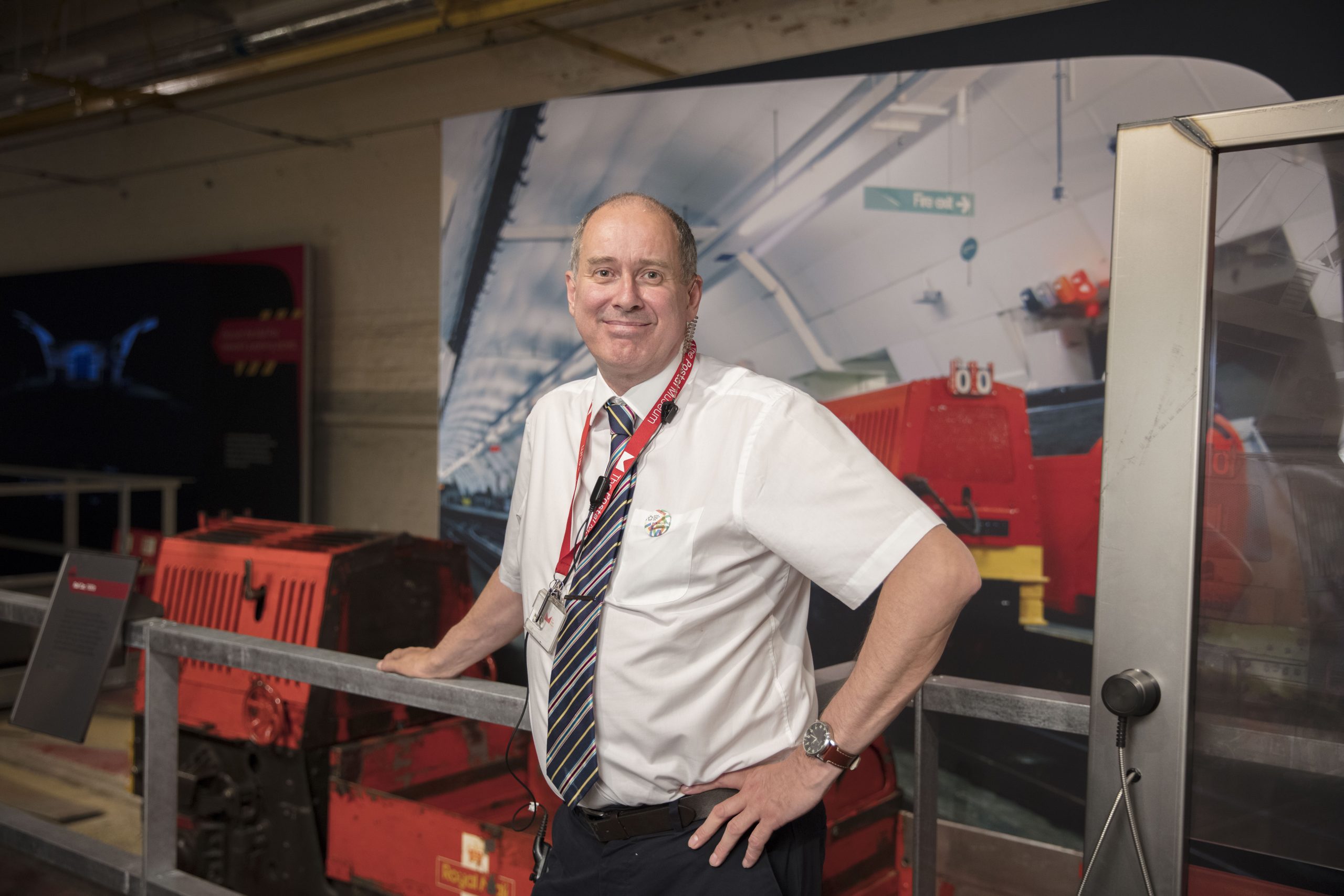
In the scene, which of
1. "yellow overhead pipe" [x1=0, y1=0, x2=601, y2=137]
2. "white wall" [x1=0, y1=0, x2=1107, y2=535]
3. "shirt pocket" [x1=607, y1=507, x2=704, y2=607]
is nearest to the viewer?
"shirt pocket" [x1=607, y1=507, x2=704, y2=607]

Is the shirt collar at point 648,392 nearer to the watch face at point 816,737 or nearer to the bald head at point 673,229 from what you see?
the bald head at point 673,229

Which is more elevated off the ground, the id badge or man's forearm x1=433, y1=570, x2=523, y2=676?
the id badge

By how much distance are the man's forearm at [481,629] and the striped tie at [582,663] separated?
1.10ft

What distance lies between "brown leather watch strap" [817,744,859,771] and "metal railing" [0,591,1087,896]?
251 mm

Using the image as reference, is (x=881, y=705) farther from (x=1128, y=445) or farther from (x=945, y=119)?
(x=945, y=119)

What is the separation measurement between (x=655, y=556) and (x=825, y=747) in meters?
0.31

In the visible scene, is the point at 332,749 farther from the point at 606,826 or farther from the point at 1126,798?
the point at 1126,798

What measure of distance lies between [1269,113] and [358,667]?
1.50m

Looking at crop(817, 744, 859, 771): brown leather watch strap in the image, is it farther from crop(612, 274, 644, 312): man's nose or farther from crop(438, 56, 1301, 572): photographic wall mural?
crop(438, 56, 1301, 572): photographic wall mural

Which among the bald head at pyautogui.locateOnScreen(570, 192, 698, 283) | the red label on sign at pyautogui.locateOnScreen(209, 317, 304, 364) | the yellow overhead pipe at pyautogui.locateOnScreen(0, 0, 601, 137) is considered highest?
the yellow overhead pipe at pyautogui.locateOnScreen(0, 0, 601, 137)

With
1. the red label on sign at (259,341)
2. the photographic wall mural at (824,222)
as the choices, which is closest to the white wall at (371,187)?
the red label on sign at (259,341)

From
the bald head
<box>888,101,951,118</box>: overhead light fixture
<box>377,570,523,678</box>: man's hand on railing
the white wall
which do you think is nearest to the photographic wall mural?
<box>888,101,951,118</box>: overhead light fixture

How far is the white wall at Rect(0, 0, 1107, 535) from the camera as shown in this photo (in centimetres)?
527

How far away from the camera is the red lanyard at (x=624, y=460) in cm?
136
